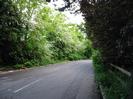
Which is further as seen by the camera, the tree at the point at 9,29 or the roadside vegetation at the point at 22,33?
the roadside vegetation at the point at 22,33

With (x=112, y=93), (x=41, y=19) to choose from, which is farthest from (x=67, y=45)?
(x=112, y=93)

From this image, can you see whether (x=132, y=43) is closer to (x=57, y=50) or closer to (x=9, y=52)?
(x=9, y=52)

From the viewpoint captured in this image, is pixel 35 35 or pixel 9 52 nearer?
pixel 9 52

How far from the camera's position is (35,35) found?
4281 centimetres

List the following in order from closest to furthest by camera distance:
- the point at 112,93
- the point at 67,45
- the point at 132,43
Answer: the point at 132,43
the point at 112,93
the point at 67,45

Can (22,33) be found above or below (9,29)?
below

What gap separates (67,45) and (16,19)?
3069cm

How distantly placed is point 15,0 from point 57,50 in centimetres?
2429

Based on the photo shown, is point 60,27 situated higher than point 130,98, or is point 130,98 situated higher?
point 60,27

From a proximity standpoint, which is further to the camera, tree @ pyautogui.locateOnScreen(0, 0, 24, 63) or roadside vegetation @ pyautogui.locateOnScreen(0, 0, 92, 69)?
roadside vegetation @ pyautogui.locateOnScreen(0, 0, 92, 69)

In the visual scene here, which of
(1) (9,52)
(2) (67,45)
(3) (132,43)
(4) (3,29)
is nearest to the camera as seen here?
(3) (132,43)

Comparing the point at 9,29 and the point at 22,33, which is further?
the point at 22,33

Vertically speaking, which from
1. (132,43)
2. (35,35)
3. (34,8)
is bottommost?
(132,43)

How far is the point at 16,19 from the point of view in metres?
38.7
